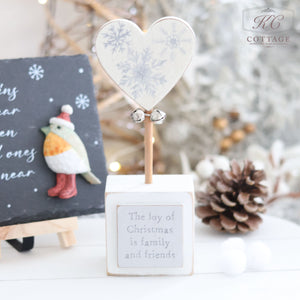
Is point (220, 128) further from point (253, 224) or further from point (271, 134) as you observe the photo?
point (253, 224)

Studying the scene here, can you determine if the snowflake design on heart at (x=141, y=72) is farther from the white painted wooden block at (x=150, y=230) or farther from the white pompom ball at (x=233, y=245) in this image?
the white pompom ball at (x=233, y=245)

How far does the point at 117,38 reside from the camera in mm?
651

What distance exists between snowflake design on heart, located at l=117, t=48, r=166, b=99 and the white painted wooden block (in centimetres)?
16

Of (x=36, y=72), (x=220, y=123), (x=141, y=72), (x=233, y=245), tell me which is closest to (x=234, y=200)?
(x=233, y=245)

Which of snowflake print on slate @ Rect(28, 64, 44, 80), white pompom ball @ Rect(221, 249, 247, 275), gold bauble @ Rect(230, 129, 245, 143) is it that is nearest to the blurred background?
gold bauble @ Rect(230, 129, 245, 143)

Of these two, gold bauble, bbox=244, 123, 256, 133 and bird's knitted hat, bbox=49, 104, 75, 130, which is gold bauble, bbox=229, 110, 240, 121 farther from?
bird's knitted hat, bbox=49, 104, 75, 130

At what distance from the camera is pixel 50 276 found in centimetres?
68

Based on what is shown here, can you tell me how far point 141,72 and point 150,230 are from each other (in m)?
0.25

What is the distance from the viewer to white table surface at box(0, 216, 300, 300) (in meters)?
0.62

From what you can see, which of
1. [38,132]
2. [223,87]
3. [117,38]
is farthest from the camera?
[223,87]

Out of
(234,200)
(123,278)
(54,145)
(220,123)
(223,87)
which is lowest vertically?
(123,278)

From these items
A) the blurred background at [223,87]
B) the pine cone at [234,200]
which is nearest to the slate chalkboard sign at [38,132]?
the pine cone at [234,200]

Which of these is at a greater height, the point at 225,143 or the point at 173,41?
the point at 173,41

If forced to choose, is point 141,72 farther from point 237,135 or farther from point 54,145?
point 237,135
